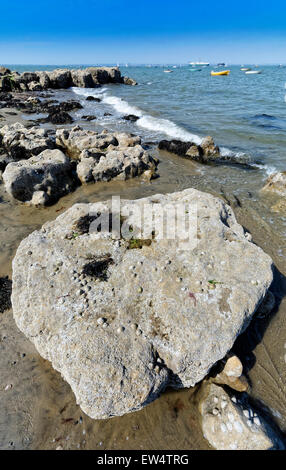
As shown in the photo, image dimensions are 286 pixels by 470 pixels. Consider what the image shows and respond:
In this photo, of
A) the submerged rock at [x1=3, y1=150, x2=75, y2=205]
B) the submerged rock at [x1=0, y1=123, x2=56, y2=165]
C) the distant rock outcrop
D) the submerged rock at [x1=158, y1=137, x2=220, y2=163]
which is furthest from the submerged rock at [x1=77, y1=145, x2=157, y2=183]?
the distant rock outcrop

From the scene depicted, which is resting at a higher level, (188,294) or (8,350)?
(188,294)

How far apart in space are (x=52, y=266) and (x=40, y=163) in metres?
7.58

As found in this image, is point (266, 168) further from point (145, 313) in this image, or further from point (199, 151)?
point (145, 313)

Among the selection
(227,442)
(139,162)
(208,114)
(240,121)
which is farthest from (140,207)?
(208,114)

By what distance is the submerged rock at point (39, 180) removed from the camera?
1005cm

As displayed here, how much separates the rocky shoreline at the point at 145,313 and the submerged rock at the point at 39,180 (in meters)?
4.27

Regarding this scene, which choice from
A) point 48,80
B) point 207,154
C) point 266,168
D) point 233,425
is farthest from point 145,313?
point 48,80

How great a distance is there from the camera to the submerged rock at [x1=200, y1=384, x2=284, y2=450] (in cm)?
363

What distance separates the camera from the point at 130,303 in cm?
469

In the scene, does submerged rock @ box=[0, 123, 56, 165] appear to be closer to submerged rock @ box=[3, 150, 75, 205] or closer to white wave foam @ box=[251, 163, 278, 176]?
submerged rock @ box=[3, 150, 75, 205]

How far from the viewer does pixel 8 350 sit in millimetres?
5121

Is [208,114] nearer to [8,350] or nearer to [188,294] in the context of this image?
[188,294]

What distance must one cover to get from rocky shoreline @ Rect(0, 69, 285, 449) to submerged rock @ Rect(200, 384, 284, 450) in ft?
0.05

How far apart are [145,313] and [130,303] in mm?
354
